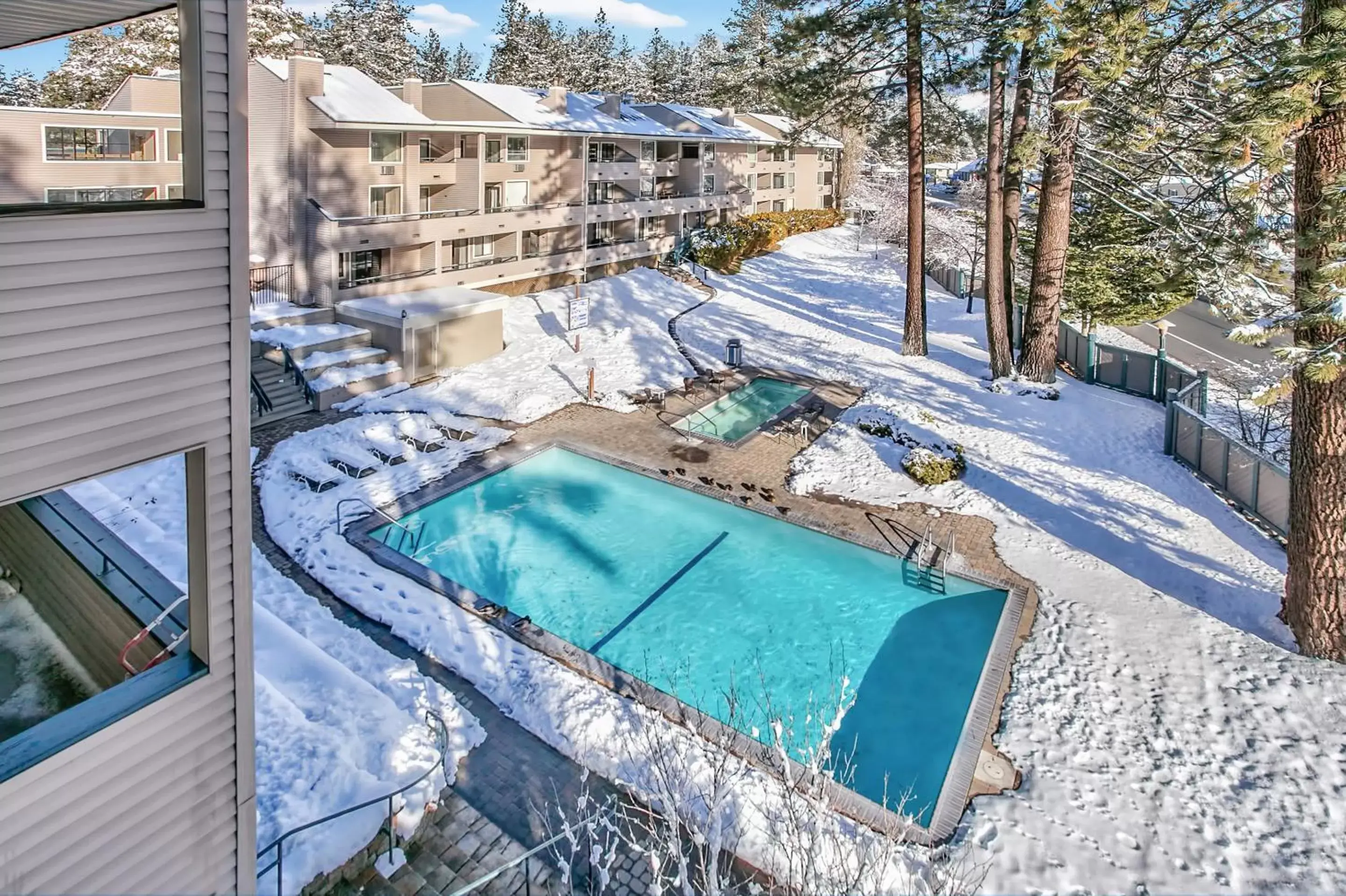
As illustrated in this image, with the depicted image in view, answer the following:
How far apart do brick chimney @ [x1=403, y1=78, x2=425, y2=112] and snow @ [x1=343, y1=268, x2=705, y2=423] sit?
28.4 feet

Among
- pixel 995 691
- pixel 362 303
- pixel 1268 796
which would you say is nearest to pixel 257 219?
pixel 362 303

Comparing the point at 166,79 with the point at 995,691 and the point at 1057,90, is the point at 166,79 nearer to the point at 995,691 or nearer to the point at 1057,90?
the point at 1057,90

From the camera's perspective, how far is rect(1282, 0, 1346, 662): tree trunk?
36.3 ft

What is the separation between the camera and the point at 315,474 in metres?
17.2

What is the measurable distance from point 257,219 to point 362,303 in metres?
5.07

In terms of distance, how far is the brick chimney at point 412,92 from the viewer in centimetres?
3109

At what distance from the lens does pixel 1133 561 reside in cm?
1471

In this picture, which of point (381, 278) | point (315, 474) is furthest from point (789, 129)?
point (315, 474)

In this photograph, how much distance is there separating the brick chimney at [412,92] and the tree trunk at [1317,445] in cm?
2845

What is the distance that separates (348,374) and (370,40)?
45480 mm

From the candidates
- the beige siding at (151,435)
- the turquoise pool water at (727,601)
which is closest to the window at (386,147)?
the turquoise pool water at (727,601)

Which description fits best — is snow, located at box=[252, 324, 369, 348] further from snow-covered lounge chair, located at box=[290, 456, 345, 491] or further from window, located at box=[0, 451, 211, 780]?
window, located at box=[0, 451, 211, 780]

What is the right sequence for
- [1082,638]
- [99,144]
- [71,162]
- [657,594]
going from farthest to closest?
1. [99,144]
2. [71,162]
3. [657,594]
4. [1082,638]

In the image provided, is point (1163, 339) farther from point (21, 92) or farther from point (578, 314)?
point (21, 92)
